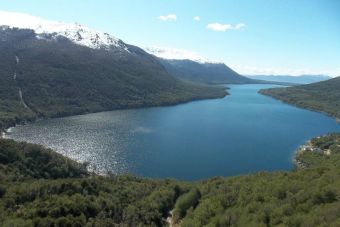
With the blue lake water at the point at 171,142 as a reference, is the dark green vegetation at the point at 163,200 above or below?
above

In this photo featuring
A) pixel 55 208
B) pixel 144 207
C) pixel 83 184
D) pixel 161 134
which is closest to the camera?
pixel 55 208

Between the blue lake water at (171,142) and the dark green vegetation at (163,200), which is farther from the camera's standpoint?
the blue lake water at (171,142)

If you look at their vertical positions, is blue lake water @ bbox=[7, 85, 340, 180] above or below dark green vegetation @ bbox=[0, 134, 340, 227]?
below

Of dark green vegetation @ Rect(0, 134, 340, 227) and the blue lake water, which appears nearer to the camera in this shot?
dark green vegetation @ Rect(0, 134, 340, 227)

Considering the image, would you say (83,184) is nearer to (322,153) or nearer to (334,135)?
(322,153)

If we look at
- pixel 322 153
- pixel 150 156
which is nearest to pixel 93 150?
pixel 150 156
